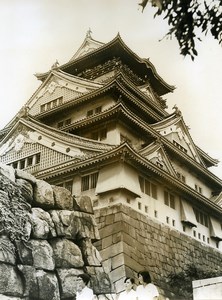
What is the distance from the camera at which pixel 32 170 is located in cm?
1263

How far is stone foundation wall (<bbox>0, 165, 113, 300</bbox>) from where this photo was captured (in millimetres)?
7746

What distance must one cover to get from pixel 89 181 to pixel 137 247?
84.0 inches

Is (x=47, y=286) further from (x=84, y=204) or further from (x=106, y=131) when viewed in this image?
(x=106, y=131)

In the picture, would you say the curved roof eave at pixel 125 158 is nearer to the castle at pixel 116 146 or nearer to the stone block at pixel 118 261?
the castle at pixel 116 146

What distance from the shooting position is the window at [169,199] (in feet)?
40.7

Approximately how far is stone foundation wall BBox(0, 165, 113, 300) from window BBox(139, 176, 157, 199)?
81.1 inches

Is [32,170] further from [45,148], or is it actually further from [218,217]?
[218,217]

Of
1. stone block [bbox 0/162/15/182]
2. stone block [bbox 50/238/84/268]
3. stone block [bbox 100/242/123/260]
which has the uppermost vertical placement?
stone block [bbox 0/162/15/182]

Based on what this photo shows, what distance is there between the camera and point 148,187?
38.9 feet

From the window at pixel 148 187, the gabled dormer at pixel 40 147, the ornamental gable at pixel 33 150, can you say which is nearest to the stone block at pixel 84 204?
the gabled dormer at pixel 40 147

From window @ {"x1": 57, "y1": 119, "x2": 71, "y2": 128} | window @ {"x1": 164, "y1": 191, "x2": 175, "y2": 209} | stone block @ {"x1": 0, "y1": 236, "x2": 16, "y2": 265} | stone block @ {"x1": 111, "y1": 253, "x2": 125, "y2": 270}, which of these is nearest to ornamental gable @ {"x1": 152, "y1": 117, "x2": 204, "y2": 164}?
window @ {"x1": 164, "y1": 191, "x2": 175, "y2": 209}

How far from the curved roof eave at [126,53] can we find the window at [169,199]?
229 inches

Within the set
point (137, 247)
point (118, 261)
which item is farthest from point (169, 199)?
point (118, 261)

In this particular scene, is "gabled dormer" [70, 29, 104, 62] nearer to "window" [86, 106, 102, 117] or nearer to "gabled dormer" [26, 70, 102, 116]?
"gabled dormer" [26, 70, 102, 116]
